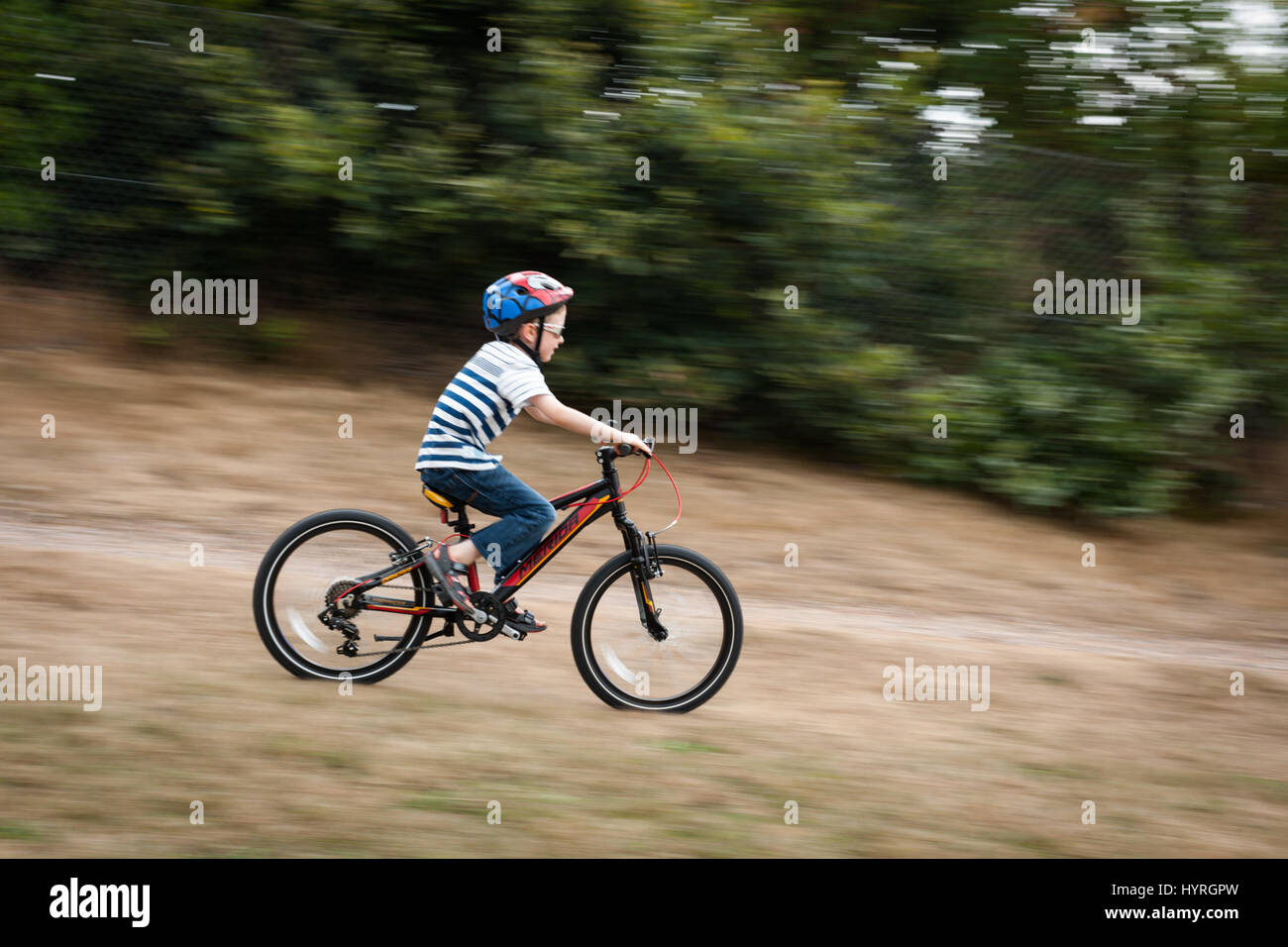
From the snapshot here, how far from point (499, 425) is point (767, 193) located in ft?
16.6

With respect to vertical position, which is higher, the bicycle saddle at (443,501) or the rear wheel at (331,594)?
the bicycle saddle at (443,501)

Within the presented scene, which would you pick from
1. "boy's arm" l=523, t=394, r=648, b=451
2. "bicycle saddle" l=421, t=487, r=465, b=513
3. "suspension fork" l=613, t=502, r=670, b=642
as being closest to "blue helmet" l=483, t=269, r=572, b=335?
"boy's arm" l=523, t=394, r=648, b=451

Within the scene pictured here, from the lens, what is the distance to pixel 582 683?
5.87 m

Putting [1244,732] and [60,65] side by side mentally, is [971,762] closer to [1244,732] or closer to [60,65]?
[1244,732]

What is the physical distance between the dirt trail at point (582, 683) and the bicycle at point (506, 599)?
0.64ft

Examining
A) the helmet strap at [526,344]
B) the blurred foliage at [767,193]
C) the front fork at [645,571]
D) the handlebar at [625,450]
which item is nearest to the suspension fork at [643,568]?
the front fork at [645,571]

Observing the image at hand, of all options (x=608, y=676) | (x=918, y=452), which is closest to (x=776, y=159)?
(x=918, y=452)

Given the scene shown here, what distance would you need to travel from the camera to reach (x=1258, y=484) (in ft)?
32.3

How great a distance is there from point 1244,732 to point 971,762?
1.85 meters

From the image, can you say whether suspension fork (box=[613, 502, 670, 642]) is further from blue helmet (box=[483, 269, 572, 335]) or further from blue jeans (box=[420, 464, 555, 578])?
blue helmet (box=[483, 269, 572, 335])

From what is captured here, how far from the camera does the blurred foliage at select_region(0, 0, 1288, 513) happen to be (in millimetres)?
9617

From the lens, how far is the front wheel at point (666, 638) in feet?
17.6

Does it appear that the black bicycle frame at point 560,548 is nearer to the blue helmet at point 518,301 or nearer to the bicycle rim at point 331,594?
the bicycle rim at point 331,594

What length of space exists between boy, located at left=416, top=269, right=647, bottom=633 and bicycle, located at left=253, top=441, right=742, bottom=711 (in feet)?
0.24
